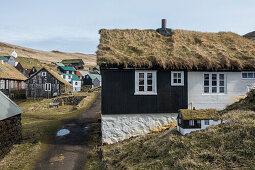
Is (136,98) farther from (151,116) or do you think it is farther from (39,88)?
(39,88)

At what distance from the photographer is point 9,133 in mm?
13781

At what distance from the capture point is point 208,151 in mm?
7250

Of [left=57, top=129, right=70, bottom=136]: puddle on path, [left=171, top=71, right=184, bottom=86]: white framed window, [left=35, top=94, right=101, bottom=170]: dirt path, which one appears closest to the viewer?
[left=35, top=94, right=101, bottom=170]: dirt path

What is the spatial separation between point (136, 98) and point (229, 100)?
7.78 metres

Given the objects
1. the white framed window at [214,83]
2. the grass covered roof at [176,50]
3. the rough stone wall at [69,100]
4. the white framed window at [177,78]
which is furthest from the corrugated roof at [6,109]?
the rough stone wall at [69,100]

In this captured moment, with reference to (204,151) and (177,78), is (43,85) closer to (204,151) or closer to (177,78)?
(177,78)

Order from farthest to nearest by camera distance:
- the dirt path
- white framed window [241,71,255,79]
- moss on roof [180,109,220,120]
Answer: white framed window [241,71,255,79], the dirt path, moss on roof [180,109,220,120]

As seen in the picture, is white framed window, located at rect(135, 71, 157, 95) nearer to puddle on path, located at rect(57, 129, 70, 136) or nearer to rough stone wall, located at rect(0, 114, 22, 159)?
puddle on path, located at rect(57, 129, 70, 136)

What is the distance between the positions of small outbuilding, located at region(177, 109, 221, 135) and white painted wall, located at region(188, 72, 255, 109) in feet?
17.6

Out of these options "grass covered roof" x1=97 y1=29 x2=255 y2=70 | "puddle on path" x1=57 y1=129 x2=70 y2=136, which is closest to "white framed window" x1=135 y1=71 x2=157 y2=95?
"grass covered roof" x1=97 y1=29 x2=255 y2=70

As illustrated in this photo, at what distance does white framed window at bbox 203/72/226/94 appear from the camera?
1486 centimetres

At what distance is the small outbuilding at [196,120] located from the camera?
924cm

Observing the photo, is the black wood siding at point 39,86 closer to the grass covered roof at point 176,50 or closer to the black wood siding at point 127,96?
the grass covered roof at point 176,50

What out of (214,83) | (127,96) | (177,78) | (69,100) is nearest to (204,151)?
(127,96)
